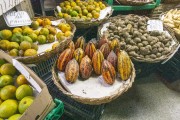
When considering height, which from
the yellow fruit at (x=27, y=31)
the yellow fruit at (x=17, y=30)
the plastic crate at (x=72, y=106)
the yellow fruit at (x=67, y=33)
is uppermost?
the yellow fruit at (x=17, y=30)

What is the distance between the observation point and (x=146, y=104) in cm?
218

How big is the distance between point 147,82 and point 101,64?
3.71ft

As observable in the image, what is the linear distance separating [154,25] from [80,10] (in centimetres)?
84

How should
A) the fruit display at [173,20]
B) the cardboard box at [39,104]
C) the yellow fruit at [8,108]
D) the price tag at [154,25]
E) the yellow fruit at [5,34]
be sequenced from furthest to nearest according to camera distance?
the fruit display at [173,20], the price tag at [154,25], the yellow fruit at [5,34], the yellow fruit at [8,108], the cardboard box at [39,104]

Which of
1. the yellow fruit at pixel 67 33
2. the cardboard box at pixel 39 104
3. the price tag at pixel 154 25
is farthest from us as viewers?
the price tag at pixel 154 25

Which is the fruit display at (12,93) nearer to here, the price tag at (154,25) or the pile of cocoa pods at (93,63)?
the pile of cocoa pods at (93,63)

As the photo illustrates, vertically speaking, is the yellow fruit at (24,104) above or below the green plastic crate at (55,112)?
above

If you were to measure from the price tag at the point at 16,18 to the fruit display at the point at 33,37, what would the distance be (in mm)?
46

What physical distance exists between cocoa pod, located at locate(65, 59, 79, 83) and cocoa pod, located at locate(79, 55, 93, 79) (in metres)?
0.04

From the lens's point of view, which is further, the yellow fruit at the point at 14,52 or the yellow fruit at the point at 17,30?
the yellow fruit at the point at 17,30

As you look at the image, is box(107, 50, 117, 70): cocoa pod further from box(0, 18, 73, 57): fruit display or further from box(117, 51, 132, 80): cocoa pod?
box(0, 18, 73, 57): fruit display

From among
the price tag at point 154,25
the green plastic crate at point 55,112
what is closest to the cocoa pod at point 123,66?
the green plastic crate at point 55,112

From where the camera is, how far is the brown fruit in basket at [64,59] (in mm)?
1524

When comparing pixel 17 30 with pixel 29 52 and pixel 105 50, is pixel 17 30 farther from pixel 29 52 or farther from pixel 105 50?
pixel 105 50
